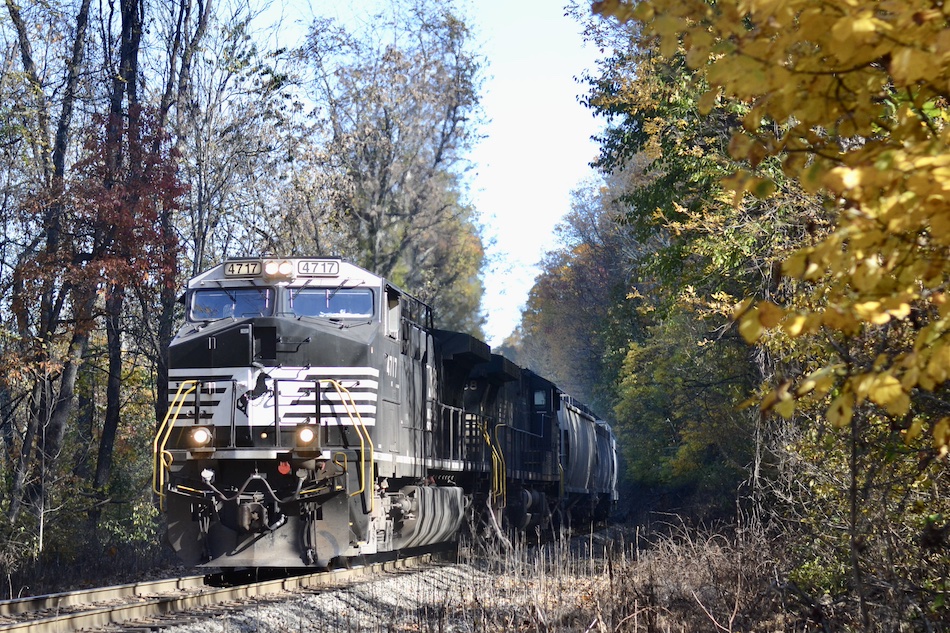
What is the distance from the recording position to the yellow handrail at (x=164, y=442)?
10938 mm

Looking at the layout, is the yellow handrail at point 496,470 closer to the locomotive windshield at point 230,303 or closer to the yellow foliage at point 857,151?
the locomotive windshield at point 230,303

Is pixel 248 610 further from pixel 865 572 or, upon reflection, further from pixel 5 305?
pixel 5 305

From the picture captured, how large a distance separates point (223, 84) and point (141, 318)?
5.12 meters

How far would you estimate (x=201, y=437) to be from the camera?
11.2 m

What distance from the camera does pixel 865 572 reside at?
6.78m

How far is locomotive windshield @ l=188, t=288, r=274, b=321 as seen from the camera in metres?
12.0

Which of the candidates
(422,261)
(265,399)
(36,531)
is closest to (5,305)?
(36,531)

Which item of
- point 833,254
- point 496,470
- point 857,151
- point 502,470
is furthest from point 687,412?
point 833,254

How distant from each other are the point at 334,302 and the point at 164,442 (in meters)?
2.56

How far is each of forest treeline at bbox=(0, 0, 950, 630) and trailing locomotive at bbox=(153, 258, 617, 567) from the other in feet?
13.5

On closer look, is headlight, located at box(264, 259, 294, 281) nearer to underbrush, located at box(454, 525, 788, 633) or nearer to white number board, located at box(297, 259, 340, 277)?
white number board, located at box(297, 259, 340, 277)

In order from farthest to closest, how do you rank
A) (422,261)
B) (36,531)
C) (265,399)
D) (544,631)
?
(422,261), (36,531), (265,399), (544,631)

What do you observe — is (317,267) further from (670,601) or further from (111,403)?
(111,403)

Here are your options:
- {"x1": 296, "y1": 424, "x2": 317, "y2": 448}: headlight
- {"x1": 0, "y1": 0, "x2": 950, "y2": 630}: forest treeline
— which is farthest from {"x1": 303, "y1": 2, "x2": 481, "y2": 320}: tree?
{"x1": 296, "y1": 424, "x2": 317, "y2": 448}: headlight
